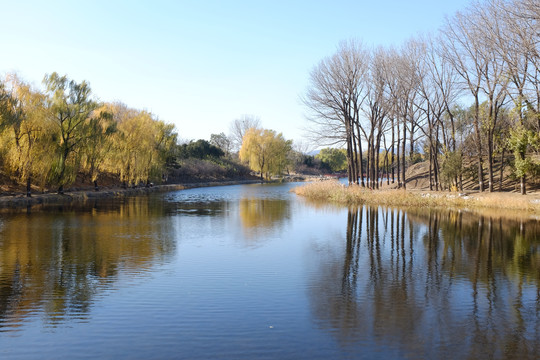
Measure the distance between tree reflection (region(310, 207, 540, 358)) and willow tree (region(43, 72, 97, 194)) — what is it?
65.3ft

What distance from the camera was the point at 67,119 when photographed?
26.6 meters

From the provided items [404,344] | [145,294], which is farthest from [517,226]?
[145,294]

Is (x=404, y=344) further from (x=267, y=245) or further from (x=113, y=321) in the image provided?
(x=267, y=245)

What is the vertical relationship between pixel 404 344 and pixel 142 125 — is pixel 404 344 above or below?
below

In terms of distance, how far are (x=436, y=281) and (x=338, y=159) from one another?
97.7 metres

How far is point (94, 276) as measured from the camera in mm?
8383

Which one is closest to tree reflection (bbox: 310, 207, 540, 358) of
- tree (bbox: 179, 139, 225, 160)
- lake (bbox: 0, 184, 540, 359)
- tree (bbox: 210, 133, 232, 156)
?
lake (bbox: 0, 184, 540, 359)

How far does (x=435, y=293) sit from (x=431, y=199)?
18052 mm

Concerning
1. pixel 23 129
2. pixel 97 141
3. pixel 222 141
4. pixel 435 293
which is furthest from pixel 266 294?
pixel 222 141

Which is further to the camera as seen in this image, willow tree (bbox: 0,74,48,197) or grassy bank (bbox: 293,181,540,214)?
willow tree (bbox: 0,74,48,197)

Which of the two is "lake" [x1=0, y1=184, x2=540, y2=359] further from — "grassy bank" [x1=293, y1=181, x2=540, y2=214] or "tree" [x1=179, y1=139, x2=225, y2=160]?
"tree" [x1=179, y1=139, x2=225, y2=160]

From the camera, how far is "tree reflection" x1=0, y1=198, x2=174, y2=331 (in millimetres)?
6711

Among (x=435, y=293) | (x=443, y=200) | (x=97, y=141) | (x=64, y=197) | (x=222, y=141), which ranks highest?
(x=222, y=141)

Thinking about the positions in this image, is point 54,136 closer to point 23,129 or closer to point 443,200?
point 23,129
